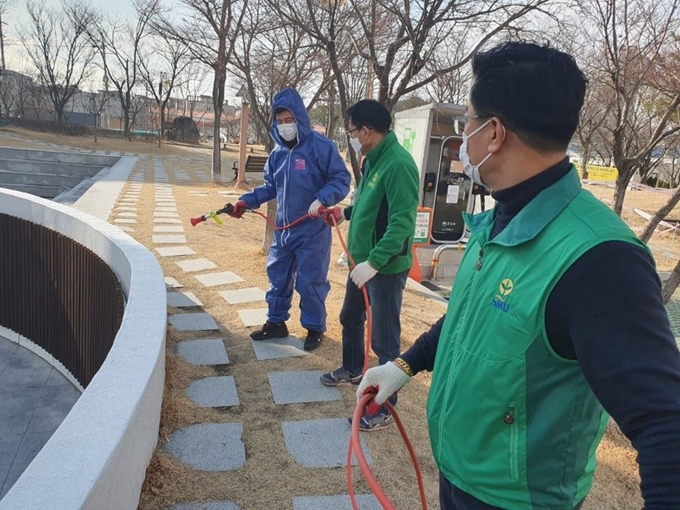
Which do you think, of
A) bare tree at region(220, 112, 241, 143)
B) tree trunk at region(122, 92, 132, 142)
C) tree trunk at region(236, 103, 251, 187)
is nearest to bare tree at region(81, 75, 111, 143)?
tree trunk at region(122, 92, 132, 142)

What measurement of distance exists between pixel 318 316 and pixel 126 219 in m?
5.71

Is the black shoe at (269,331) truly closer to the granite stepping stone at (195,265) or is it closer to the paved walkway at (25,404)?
the paved walkway at (25,404)

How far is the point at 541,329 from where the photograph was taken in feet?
3.29

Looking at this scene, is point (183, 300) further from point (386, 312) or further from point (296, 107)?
point (386, 312)

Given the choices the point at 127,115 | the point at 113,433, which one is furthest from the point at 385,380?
the point at 127,115

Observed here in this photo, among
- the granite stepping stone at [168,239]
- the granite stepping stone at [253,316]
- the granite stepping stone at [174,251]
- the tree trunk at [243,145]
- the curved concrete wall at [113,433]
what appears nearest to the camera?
the curved concrete wall at [113,433]

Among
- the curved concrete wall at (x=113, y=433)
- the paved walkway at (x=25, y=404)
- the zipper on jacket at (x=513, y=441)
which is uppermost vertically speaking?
the zipper on jacket at (x=513, y=441)

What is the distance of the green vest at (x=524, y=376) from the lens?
39.7 inches

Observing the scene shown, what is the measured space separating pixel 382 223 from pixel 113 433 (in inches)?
63.6

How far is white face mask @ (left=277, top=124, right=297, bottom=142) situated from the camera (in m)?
3.58

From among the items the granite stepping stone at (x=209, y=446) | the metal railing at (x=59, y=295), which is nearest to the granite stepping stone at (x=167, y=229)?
the metal railing at (x=59, y=295)

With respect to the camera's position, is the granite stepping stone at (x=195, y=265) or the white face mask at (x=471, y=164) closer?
the white face mask at (x=471, y=164)

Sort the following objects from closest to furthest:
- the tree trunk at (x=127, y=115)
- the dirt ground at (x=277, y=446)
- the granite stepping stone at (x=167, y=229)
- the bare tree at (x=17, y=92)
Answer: the dirt ground at (x=277, y=446) → the granite stepping stone at (x=167, y=229) → the tree trunk at (x=127, y=115) → the bare tree at (x=17, y=92)

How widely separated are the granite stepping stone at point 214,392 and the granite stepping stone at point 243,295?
152 centimetres
